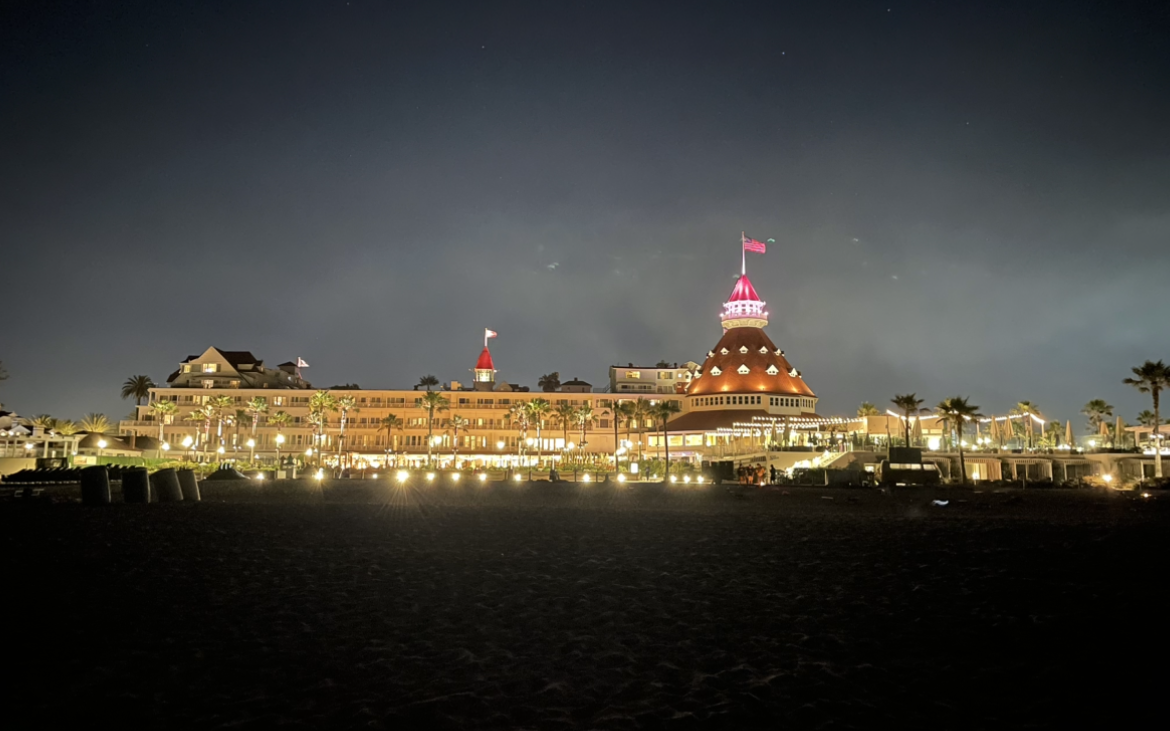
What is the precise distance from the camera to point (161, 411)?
10219 centimetres

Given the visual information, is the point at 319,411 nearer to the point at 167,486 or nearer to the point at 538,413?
the point at 538,413

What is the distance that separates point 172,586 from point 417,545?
611 cm

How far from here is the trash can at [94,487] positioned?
26469mm

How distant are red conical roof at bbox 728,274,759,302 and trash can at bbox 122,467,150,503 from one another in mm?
104701

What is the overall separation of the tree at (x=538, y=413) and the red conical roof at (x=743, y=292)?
114ft

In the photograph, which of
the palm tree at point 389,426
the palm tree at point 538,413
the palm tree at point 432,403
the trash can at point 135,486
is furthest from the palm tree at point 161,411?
the trash can at point 135,486

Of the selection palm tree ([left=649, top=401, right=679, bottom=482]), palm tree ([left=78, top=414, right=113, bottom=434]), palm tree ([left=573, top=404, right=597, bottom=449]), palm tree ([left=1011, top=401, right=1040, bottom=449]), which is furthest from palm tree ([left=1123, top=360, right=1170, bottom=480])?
palm tree ([left=78, top=414, right=113, bottom=434])

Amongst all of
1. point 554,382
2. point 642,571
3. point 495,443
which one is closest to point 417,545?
point 642,571

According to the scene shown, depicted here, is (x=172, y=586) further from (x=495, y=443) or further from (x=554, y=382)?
(x=554, y=382)

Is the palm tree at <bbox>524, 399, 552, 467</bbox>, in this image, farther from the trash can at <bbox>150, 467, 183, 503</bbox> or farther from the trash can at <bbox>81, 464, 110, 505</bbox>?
the trash can at <bbox>81, 464, 110, 505</bbox>

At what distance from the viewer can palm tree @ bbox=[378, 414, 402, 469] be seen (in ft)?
Result: 364

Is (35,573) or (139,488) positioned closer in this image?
(35,573)

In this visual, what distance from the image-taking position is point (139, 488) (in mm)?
28000

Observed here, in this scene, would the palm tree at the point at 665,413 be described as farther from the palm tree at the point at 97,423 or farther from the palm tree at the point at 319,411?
the palm tree at the point at 97,423
